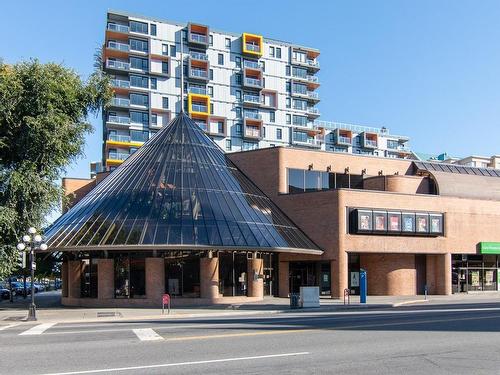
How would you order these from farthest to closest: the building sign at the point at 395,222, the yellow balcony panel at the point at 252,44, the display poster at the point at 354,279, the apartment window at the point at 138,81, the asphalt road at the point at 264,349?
the yellow balcony panel at the point at 252,44 → the apartment window at the point at 138,81 → the display poster at the point at 354,279 → the building sign at the point at 395,222 → the asphalt road at the point at 264,349

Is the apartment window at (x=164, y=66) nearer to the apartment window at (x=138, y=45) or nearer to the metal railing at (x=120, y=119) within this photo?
the apartment window at (x=138, y=45)

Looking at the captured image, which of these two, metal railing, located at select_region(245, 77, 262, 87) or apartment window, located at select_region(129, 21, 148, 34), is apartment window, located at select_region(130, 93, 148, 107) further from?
metal railing, located at select_region(245, 77, 262, 87)

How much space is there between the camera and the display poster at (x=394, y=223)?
4297cm

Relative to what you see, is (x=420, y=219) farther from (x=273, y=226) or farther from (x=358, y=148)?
(x=358, y=148)

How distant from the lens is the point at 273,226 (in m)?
39.1

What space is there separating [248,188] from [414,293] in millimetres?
14506

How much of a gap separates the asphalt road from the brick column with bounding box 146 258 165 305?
15.1 meters

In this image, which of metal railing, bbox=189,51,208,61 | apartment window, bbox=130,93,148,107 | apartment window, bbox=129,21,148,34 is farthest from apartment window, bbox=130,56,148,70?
metal railing, bbox=189,51,208,61

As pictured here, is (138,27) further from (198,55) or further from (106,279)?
(106,279)

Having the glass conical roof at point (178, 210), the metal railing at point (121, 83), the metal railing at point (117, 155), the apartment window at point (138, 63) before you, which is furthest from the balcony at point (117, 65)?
the glass conical roof at point (178, 210)

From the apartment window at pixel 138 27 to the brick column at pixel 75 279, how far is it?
6596 centimetres

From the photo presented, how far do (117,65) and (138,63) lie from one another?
11.5ft

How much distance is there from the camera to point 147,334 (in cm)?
1736

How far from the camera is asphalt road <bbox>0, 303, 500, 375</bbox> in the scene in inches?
439
